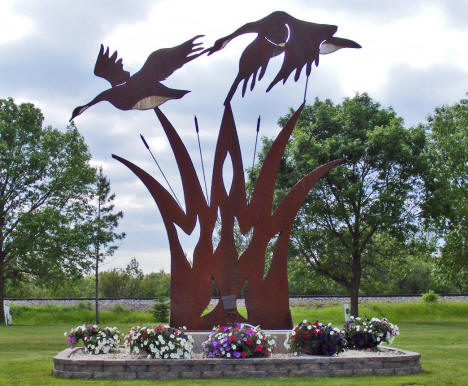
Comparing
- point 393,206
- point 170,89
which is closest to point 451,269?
point 393,206

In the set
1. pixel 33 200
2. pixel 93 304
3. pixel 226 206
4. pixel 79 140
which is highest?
pixel 79 140

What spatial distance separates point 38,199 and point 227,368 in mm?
19656

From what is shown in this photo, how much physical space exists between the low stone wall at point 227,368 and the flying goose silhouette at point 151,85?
5.18 metres

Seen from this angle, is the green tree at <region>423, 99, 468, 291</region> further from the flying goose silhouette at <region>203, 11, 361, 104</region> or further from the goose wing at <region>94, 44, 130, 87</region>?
the goose wing at <region>94, 44, 130, 87</region>

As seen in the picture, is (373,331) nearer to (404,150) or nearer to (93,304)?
(404,150)

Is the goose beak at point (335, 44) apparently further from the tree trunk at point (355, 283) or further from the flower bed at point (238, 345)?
the tree trunk at point (355, 283)

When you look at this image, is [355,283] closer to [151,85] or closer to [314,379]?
[151,85]

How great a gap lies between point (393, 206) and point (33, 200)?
15516mm

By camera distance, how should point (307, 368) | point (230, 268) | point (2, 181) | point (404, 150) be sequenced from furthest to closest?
point (2, 181) → point (404, 150) → point (230, 268) → point (307, 368)

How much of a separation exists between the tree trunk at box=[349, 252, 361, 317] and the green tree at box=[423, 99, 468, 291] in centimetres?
334

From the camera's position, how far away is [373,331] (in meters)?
9.86

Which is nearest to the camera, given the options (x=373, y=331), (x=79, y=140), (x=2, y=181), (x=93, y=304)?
(x=373, y=331)

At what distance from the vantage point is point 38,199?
1009 inches

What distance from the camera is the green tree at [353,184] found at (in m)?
22.6
